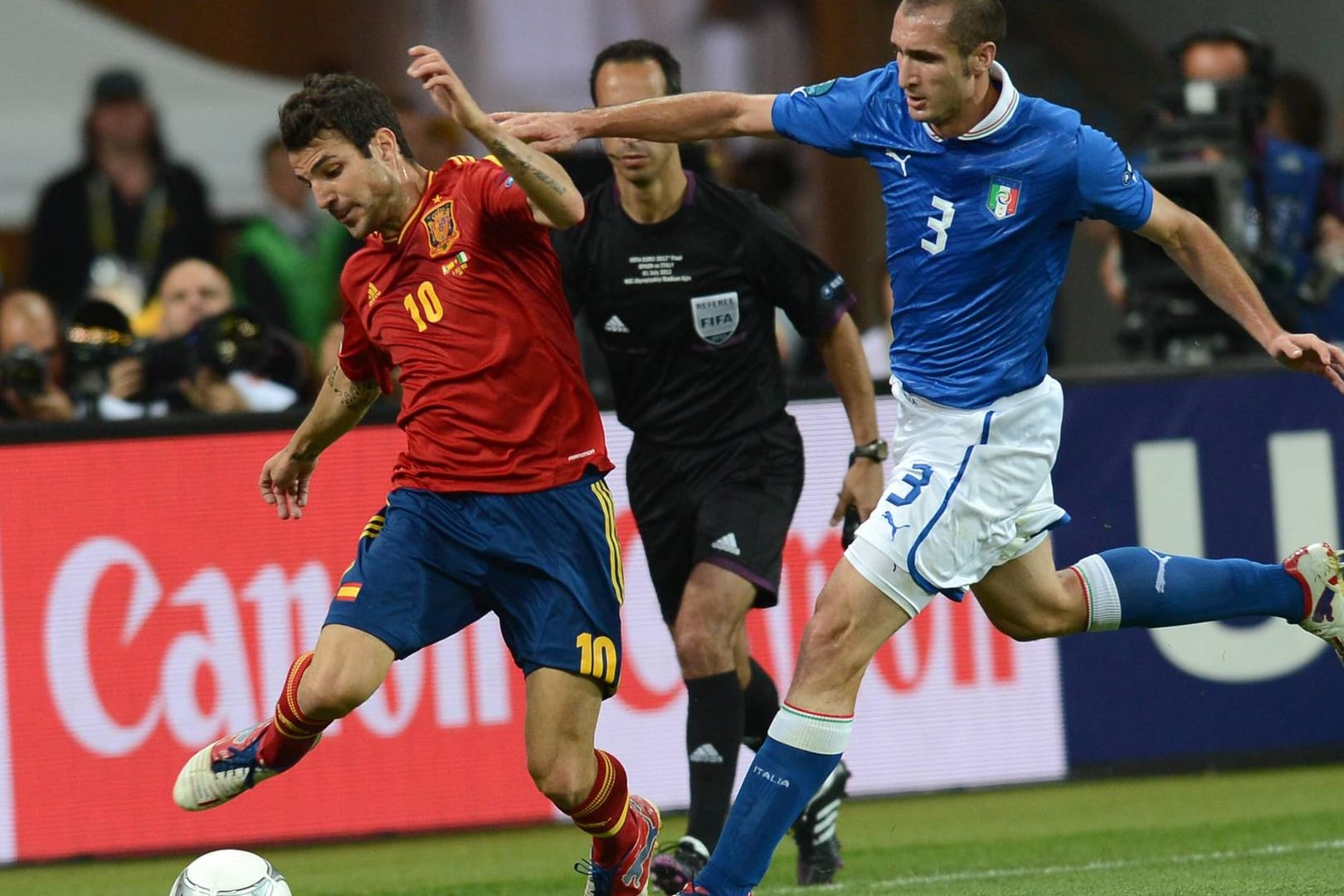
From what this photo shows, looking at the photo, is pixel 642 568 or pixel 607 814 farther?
pixel 642 568

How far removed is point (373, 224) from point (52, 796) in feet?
10.6

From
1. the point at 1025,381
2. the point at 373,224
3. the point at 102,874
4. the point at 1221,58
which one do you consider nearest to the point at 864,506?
the point at 1025,381

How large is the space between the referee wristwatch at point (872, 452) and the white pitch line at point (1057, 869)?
127 cm

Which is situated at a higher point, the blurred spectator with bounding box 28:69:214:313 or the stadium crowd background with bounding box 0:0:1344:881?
the blurred spectator with bounding box 28:69:214:313

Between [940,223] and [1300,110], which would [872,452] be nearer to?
[940,223]

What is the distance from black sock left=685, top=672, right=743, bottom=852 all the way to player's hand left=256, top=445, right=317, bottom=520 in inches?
49.4

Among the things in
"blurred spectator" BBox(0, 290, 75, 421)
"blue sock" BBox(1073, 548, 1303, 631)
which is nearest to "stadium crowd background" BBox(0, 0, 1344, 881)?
"blurred spectator" BBox(0, 290, 75, 421)

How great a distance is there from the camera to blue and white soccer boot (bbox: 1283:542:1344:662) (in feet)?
19.6

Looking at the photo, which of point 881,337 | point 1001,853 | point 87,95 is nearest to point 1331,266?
point 881,337

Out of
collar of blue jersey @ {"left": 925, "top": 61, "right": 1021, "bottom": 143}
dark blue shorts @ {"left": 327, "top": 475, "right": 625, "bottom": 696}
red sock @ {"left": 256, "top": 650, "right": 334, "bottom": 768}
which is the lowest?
red sock @ {"left": 256, "top": 650, "right": 334, "bottom": 768}

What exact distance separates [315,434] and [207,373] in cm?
267

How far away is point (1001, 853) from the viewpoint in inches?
277

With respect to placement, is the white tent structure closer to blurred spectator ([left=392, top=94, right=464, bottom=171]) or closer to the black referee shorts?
blurred spectator ([left=392, top=94, right=464, bottom=171])

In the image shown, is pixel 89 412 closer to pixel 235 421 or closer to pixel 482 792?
pixel 235 421
